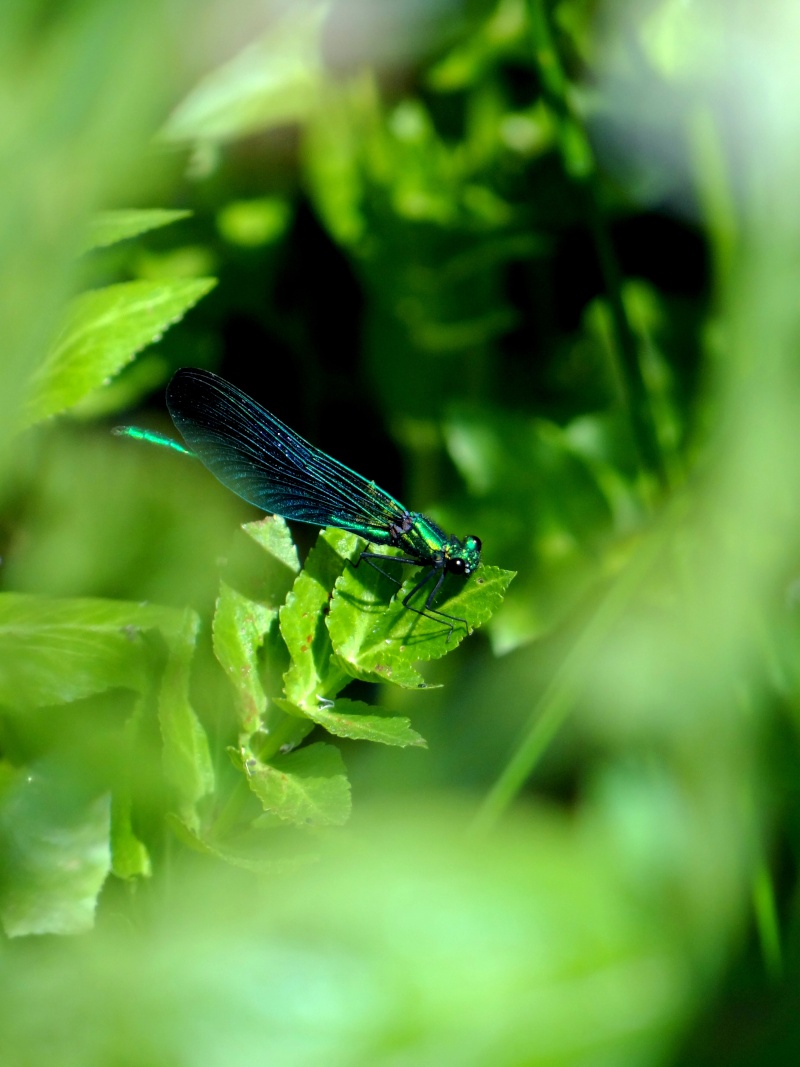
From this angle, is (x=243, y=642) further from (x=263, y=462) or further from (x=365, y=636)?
(x=263, y=462)

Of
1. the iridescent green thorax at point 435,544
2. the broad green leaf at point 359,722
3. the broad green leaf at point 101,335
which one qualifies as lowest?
the iridescent green thorax at point 435,544

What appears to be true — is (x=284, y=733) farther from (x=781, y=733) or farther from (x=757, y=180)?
(x=757, y=180)

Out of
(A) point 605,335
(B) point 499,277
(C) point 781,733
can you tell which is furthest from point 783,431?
(B) point 499,277

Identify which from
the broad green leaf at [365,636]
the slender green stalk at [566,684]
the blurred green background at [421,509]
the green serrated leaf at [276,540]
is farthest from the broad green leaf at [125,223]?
the slender green stalk at [566,684]

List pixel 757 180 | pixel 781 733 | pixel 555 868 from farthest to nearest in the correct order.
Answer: pixel 757 180, pixel 781 733, pixel 555 868

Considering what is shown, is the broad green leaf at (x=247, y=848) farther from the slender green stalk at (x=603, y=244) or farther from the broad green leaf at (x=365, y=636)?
the slender green stalk at (x=603, y=244)

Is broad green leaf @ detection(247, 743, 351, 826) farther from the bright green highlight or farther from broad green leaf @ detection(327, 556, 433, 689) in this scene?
the bright green highlight
